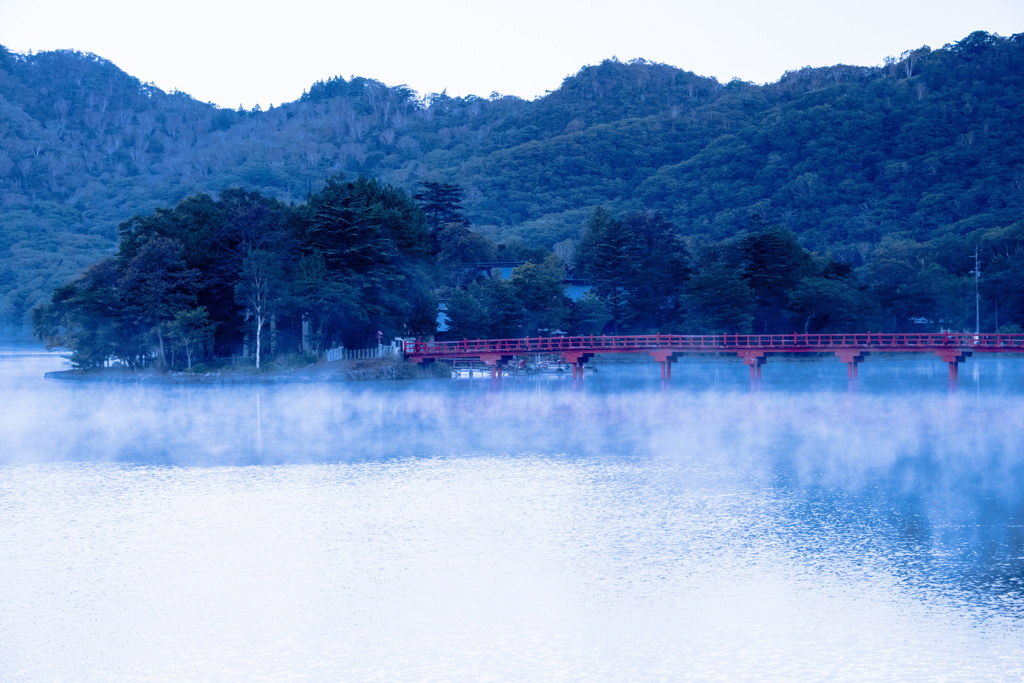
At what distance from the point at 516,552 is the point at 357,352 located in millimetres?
40819

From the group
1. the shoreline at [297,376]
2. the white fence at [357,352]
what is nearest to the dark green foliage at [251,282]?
the white fence at [357,352]

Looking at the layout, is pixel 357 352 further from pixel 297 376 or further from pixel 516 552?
pixel 516 552

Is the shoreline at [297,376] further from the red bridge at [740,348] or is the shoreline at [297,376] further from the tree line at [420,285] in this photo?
the red bridge at [740,348]

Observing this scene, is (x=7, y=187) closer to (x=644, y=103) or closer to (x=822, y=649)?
(x=644, y=103)

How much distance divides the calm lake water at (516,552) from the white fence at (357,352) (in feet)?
67.9

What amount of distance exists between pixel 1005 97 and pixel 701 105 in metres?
53.9

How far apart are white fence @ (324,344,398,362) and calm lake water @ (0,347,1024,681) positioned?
2070 centimetres

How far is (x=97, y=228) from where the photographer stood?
472ft

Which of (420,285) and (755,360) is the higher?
(420,285)

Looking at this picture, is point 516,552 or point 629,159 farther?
point 629,159

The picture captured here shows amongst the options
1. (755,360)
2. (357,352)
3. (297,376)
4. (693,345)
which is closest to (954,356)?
(755,360)

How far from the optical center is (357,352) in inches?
2206

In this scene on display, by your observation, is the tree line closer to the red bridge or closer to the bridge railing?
the bridge railing

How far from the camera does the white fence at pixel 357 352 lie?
55.2 m
